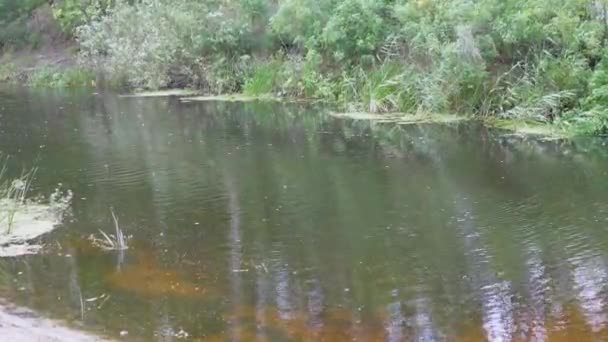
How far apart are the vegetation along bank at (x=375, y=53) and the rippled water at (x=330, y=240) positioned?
2319mm

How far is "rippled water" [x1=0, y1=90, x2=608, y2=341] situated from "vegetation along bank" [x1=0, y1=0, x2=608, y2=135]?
2.32 metres

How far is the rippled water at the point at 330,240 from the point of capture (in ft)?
24.9

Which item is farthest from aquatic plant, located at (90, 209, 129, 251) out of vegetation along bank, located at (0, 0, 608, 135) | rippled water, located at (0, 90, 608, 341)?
vegetation along bank, located at (0, 0, 608, 135)

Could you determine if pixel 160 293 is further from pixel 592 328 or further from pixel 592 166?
pixel 592 166

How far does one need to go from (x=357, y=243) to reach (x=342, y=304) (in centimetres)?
216

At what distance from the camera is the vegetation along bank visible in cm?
1859

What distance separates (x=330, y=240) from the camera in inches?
402

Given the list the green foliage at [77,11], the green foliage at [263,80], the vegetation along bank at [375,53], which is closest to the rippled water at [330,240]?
the vegetation along bank at [375,53]

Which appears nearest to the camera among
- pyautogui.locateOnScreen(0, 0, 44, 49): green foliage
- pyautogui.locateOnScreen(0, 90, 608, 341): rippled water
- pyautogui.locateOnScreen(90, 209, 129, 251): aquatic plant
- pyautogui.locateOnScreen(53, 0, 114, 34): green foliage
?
pyautogui.locateOnScreen(0, 90, 608, 341): rippled water

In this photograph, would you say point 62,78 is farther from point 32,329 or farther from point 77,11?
point 32,329

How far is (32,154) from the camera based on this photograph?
17.4 meters

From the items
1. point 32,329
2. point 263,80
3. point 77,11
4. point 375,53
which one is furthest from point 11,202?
point 77,11

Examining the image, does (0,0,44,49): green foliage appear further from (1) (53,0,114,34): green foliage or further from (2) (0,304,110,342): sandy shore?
(2) (0,304,110,342): sandy shore

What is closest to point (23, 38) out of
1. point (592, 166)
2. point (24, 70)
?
point (24, 70)
